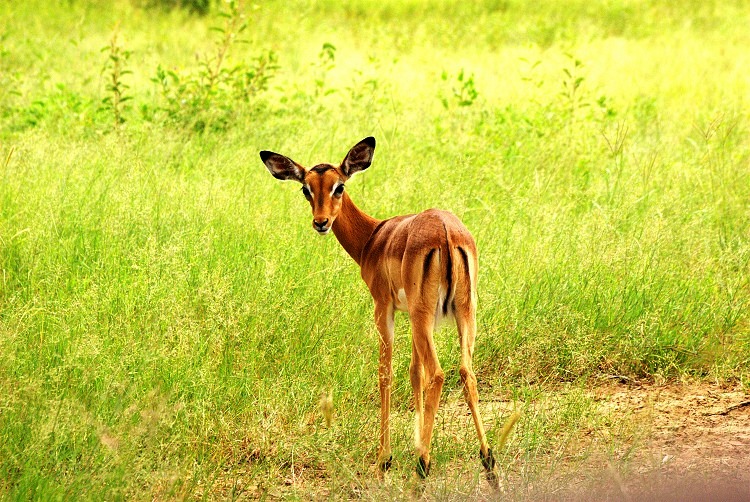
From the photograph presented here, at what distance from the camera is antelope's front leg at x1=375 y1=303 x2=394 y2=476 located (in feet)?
14.6

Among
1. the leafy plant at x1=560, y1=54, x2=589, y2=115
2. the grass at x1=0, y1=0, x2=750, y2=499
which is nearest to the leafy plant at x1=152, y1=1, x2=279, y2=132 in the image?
the grass at x1=0, y1=0, x2=750, y2=499

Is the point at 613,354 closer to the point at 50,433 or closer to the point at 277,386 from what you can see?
the point at 277,386

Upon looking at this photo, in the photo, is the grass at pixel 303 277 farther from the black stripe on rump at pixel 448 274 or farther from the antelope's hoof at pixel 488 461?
the black stripe on rump at pixel 448 274

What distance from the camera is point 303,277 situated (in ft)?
19.5

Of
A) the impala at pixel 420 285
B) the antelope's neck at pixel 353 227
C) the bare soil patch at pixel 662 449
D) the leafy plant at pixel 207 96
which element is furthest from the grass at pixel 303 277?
the antelope's neck at pixel 353 227

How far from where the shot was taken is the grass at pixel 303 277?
4410 mm

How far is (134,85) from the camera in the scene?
35.2 feet

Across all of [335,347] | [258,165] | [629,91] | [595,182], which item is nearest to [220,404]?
[335,347]

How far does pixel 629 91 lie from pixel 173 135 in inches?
215

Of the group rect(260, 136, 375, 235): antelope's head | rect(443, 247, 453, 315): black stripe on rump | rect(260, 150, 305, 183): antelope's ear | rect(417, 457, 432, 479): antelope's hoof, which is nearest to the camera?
rect(417, 457, 432, 479): antelope's hoof

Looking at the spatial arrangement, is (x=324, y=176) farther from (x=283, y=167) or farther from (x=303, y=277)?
(x=303, y=277)

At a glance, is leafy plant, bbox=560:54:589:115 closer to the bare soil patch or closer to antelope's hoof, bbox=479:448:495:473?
the bare soil patch

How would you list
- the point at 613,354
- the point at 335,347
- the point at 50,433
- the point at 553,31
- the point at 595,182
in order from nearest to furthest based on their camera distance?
the point at 50,433 < the point at 335,347 < the point at 613,354 < the point at 595,182 < the point at 553,31

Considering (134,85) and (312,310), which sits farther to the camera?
(134,85)
